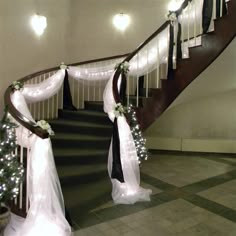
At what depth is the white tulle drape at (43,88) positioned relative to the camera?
15.5 ft

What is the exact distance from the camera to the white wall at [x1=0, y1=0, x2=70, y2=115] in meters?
4.99

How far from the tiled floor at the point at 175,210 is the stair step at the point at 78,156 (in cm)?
72

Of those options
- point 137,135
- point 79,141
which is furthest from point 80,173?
point 137,135

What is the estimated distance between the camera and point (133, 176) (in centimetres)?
381

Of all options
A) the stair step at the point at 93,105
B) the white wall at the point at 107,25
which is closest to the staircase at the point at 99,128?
the stair step at the point at 93,105

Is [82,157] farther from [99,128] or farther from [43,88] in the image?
[43,88]

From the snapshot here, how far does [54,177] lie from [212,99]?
5235mm

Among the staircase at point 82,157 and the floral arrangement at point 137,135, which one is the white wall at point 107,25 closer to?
the staircase at point 82,157

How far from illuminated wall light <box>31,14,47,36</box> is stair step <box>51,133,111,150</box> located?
7.40 feet

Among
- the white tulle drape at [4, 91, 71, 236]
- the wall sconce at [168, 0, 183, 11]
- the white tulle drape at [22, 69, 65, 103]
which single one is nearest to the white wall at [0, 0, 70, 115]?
the white tulle drape at [22, 69, 65, 103]

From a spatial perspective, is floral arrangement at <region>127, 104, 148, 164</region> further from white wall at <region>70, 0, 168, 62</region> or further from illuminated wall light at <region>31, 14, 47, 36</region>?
white wall at <region>70, 0, 168, 62</region>

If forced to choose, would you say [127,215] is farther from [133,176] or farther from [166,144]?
[166,144]

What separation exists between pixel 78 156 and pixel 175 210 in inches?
63.1

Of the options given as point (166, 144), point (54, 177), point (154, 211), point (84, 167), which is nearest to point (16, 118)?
point (54, 177)
